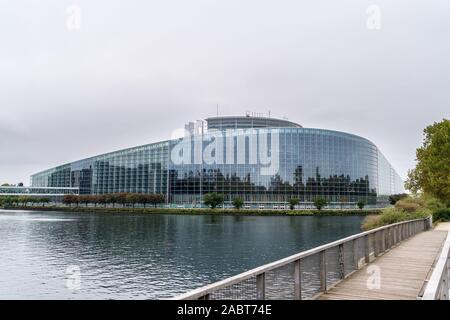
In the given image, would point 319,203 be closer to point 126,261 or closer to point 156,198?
point 156,198

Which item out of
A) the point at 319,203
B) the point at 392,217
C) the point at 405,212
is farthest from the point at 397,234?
the point at 319,203

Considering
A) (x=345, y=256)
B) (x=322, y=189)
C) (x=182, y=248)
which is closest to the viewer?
(x=345, y=256)

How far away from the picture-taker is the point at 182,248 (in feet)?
110

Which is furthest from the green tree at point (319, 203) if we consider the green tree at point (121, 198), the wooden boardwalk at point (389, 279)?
the wooden boardwalk at point (389, 279)

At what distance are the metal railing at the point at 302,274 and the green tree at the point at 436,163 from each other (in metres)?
32.1

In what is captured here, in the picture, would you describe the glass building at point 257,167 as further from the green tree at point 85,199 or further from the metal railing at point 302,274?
the metal railing at point 302,274

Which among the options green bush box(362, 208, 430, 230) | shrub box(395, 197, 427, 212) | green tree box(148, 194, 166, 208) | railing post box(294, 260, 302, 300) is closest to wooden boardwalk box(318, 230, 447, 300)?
railing post box(294, 260, 302, 300)

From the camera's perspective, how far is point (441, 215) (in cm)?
4553

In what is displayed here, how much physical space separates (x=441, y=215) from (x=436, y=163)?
20.0ft

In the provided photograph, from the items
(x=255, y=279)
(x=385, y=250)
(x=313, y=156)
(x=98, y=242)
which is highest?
(x=313, y=156)
